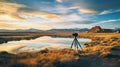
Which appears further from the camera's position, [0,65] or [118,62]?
[118,62]

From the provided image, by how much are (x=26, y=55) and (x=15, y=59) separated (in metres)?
1.99

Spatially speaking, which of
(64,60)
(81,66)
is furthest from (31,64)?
(81,66)

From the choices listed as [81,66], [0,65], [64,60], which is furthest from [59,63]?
[0,65]

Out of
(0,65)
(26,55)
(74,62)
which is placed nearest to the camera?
(0,65)

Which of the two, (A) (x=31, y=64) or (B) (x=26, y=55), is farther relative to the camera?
(B) (x=26, y=55)

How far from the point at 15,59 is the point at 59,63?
4.81 metres

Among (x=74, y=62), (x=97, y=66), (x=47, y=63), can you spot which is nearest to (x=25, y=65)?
(x=47, y=63)

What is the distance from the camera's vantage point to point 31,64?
63.6 feet

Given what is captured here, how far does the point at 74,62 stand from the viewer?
798 inches

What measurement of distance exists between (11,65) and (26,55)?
383 centimetres

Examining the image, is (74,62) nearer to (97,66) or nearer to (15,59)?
(97,66)

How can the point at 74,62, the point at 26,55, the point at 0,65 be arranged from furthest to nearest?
1. the point at 26,55
2. the point at 74,62
3. the point at 0,65

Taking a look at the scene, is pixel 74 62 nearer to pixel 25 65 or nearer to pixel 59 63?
pixel 59 63

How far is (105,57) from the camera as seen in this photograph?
23.8 meters
